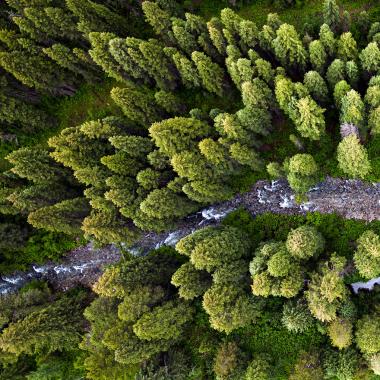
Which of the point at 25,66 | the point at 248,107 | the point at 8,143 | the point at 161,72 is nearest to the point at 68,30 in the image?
the point at 25,66

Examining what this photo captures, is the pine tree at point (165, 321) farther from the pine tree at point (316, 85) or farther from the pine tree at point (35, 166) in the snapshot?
the pine tree at point (316, 85)

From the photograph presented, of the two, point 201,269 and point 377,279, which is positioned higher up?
point 201,269

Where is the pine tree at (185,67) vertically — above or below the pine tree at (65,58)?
below

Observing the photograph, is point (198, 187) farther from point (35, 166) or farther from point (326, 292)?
point (35, 166)

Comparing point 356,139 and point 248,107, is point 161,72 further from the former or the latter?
point 356,139

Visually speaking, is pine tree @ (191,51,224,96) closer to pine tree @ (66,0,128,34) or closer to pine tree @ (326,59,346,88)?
pine tree @ (326,59,346,88)

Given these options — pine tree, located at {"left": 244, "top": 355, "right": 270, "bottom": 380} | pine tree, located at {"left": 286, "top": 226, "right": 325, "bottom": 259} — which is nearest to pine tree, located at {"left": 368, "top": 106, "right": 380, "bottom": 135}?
pine tree, located at {"left": 286, "top": 226, "right": 325, "bottom": 259}

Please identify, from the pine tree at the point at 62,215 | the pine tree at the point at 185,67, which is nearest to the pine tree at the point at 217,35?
the pine tree at the point at 185,67
